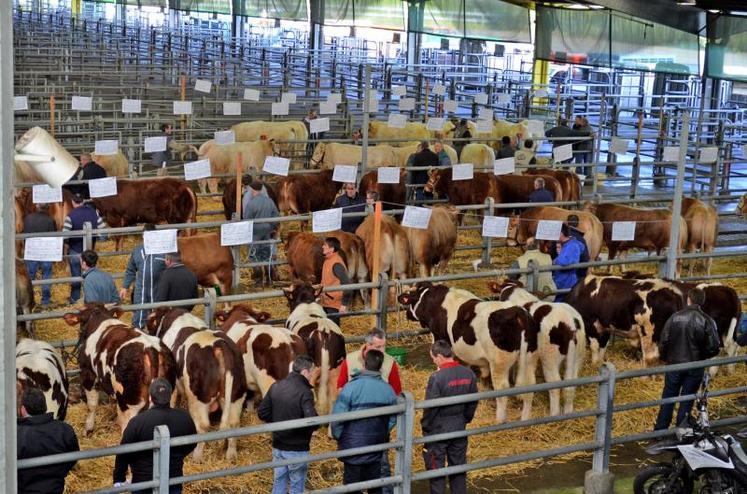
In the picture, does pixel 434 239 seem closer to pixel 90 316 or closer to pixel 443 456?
pixel 90 316

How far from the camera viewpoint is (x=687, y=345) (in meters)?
9.45

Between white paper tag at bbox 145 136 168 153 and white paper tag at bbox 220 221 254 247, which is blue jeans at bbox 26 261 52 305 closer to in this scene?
white paper tag at bbox 220 221 254 247

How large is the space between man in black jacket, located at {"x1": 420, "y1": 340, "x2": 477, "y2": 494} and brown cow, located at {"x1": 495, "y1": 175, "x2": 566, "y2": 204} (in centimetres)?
916

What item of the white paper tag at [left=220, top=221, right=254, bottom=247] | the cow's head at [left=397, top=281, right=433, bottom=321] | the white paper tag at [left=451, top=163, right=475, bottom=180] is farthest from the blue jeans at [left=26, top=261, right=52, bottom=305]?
the white paper tag at [left=451, top=163, right=475, bottom=180]

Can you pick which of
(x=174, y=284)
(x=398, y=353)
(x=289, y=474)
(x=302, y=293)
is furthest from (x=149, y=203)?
(x=289, y=474)

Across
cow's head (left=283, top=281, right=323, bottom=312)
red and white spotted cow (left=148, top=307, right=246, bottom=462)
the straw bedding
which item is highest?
cow's head (left=283, top=281, right=323, bottom=312)

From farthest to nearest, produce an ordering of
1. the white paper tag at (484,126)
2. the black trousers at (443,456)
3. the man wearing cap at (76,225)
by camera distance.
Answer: the white paper tag at (484,126)
the man wearing cap at (76,225)
the black trousers at (443,456)

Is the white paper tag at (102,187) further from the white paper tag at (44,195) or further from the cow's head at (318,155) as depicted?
the cow's head at (318,155)

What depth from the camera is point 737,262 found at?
654 inches

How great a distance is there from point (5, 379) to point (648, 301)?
7774 mm

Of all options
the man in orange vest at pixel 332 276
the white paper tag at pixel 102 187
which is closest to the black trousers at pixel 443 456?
the man in orange vest at pixel 332 276

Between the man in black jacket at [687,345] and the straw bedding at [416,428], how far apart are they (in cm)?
63

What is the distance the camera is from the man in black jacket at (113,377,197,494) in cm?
717

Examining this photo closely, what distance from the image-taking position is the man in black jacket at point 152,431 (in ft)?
23.5
